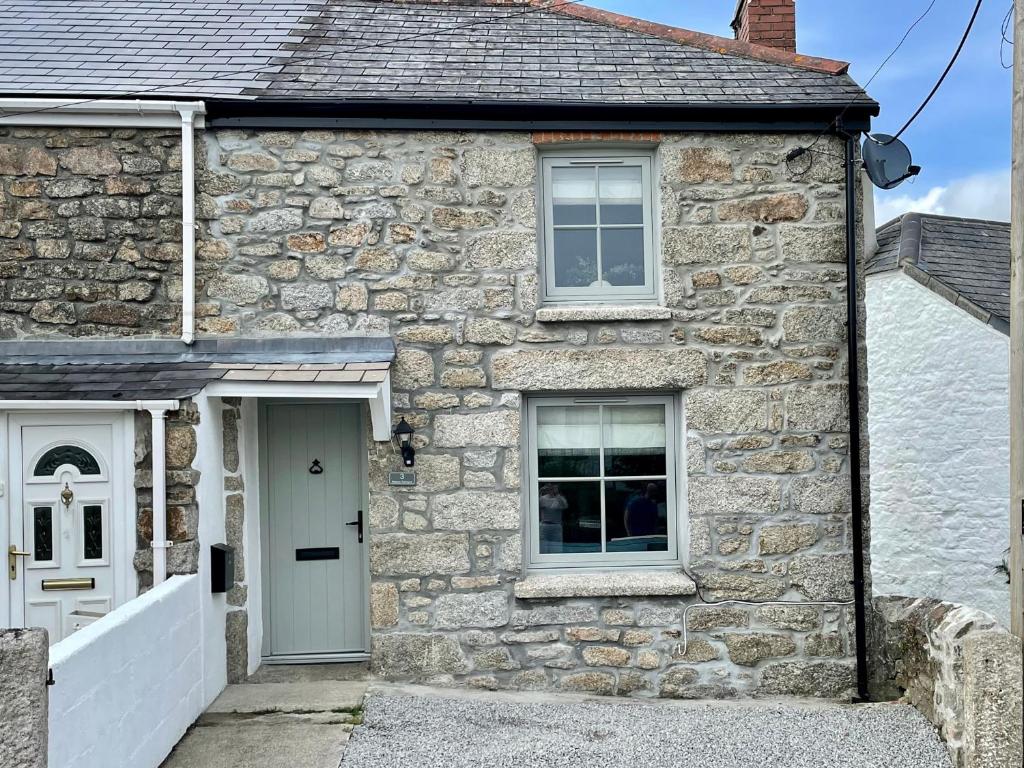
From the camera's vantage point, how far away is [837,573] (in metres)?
6.09

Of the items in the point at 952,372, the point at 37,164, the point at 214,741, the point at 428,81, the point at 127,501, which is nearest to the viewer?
the point at 214,741

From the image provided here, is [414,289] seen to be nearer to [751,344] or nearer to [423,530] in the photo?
[423,530]

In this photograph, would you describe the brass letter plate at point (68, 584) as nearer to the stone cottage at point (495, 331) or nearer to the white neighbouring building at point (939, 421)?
the stone cottage at point (495, 331)

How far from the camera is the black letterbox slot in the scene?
20.9 feet

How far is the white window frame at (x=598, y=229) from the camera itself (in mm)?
6262

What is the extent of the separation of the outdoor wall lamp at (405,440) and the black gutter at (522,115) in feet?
6.86

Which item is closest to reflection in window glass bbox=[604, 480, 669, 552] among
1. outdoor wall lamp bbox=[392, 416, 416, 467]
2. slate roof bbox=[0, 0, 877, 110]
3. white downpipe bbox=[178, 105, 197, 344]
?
outdoor wall lamp bbox=[392, 416, 416, 467]

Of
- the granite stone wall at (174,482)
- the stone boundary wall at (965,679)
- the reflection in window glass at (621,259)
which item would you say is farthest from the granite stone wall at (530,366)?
the granite stone wall at (174,482)

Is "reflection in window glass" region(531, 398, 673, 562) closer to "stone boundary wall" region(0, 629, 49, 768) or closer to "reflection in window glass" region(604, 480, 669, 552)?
"reflection in window glass" region(604, 480, 669, 552)

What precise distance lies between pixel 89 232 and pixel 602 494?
4.02m

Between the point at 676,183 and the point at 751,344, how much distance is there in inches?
49.9

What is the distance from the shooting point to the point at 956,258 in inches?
348

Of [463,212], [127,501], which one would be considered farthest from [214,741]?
[463,212]

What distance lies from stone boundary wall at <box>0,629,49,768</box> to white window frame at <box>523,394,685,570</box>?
11.6 feet
